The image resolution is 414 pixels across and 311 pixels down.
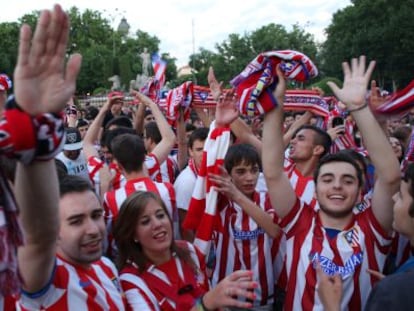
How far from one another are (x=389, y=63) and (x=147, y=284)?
44.1 metres

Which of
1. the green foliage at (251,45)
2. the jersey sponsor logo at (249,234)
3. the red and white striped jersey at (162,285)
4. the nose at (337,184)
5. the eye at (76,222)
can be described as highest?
the green foliage at (251,45)

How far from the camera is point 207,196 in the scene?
128 inches

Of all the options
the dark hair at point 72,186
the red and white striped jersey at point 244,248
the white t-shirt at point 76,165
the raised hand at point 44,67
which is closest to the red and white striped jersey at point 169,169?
the white t-shirt at point 76,165

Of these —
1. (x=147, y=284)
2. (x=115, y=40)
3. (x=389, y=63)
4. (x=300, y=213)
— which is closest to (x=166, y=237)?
(x=147, y=284)

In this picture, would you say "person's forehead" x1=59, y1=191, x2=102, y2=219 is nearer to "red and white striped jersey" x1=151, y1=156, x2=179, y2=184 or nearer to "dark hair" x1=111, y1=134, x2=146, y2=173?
"dark hair" x1=111, y1=134, x2=146, y2=173

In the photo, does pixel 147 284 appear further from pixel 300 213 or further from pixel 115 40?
pixel 115 40

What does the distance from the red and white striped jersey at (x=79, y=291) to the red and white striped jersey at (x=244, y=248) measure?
1.20 m

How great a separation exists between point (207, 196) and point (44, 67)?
1885mm

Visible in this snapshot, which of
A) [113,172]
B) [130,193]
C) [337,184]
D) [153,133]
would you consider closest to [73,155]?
[153,133]

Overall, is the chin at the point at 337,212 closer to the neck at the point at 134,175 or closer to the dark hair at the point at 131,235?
the dark hair at the point at 131,235

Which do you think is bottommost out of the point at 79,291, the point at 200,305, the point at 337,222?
the point at 200,305

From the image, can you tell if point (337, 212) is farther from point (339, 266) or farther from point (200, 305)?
point (200, 305)

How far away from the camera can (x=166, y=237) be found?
8.84 ft

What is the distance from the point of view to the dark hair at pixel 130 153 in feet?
12.2
